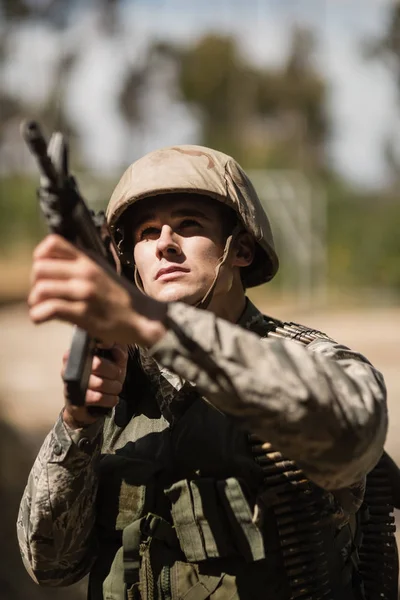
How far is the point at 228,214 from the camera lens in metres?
3.28

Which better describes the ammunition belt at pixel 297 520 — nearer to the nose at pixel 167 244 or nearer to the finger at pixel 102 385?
the finger at pixel 102 385

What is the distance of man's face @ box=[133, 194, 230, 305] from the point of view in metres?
3.02

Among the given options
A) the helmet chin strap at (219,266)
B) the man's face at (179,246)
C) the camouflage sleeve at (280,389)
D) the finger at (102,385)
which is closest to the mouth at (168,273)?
the man's face at (179,246)

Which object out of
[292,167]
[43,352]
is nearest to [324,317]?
[43,352]

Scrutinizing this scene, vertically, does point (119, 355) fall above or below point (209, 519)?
above

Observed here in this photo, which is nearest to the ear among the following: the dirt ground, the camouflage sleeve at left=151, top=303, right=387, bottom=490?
the camouflage sleeve at left=151, top=303, right=387, bottom=490

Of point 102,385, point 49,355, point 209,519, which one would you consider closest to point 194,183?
point 102,385

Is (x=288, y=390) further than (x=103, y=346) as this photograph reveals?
No

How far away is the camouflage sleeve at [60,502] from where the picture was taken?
9.28ft

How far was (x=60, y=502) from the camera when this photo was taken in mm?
2836

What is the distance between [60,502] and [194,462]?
44cm

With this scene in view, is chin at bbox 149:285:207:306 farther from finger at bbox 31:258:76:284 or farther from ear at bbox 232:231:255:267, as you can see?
finger at bbox 31:258:76:284

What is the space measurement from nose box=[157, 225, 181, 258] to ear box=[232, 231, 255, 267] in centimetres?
30

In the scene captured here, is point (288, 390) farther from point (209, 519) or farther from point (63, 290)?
point (209, 519)
